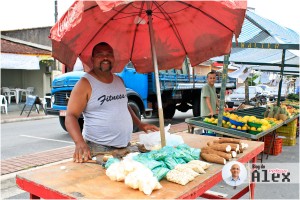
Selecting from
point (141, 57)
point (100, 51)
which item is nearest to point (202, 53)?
point (141, 57)

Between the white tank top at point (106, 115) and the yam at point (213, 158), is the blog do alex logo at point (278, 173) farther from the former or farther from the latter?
the white tank top at point (106, 115)

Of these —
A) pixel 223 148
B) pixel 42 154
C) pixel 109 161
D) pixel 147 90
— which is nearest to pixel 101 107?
pixel 109 161

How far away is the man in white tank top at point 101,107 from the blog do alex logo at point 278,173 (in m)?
2.78

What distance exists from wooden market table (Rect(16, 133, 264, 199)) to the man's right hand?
0.06 meters

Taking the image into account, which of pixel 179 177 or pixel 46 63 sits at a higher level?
pixel 46 63

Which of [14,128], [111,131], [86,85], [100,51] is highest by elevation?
[100,51]

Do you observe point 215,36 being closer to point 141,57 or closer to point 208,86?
point 141,57

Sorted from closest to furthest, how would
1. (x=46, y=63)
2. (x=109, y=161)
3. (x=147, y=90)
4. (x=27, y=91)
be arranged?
1. (x=109, y=161)
2. (x=147, y=90)
3. (x=27, y=91)
4. (x=46, y=63)

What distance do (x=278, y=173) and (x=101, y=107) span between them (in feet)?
14.3

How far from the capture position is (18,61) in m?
15.6

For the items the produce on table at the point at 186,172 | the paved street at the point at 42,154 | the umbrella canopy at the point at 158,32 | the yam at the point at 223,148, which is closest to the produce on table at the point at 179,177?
the produce on table at the point at 186,172

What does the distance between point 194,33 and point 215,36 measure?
228 mm

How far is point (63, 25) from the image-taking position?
2.00 meters

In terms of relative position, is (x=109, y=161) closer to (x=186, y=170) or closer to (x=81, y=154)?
(x=81, y=154)
